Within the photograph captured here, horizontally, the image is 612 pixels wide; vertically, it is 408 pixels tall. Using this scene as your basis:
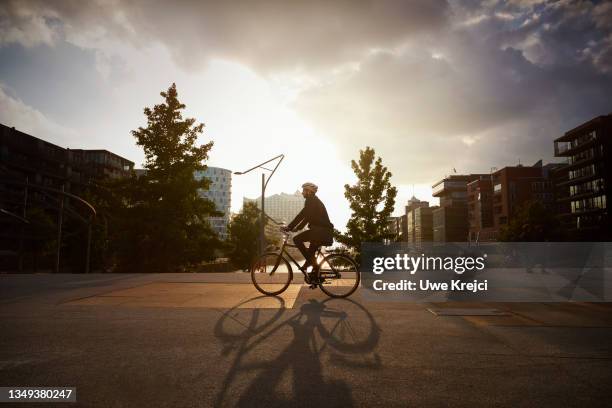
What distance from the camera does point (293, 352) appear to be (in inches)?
147

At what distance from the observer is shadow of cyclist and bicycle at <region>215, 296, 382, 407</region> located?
2668mm

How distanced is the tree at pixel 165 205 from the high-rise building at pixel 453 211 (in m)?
108

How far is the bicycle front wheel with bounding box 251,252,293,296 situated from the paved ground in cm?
126

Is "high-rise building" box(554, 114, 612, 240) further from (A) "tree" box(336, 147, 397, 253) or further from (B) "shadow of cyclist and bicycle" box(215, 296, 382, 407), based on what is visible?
(B) "shadow of cyclist and bicycle" box(215, 296, 382, 407)

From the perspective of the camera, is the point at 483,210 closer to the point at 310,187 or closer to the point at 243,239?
the point at 243,239

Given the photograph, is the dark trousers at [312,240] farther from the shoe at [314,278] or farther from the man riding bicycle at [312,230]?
the shoe at [314,278]

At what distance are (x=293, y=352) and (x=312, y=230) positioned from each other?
3602mm

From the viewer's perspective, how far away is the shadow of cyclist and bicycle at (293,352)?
267cm

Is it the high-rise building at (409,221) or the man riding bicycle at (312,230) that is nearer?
the man riding bicycle at (312,230)

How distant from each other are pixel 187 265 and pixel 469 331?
2915cm

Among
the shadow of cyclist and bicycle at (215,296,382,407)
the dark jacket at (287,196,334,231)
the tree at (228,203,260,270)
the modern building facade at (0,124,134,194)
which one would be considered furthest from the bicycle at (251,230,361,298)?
the modern building facade at (0,124,134,194)

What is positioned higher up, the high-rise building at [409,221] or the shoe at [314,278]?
the high-rise building at [409,221]

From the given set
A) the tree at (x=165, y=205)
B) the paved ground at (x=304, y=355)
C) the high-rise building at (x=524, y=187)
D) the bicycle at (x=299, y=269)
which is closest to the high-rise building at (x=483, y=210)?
the high-rise building at (x=524, y=187)

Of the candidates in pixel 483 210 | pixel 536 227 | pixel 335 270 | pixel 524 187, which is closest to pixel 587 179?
pixel 524 187
